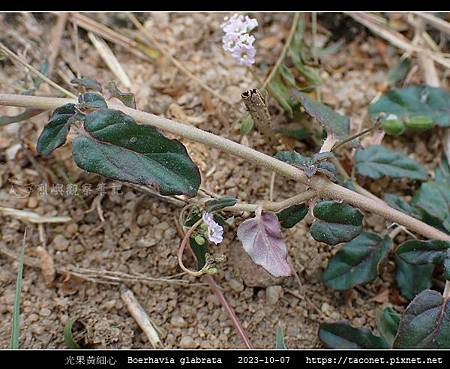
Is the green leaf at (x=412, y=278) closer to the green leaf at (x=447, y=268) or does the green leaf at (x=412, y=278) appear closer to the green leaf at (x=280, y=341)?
the green leaf at (x=447, y=268)

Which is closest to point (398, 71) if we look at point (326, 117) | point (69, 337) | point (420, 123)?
point (420, 123)

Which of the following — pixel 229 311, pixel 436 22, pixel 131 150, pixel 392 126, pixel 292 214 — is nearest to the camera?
pixel 131 150

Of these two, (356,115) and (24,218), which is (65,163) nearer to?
(24,218)

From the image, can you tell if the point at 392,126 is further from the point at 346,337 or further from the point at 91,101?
the point at 91,101

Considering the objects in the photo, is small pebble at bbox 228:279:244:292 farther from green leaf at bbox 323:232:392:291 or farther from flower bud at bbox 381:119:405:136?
flower bud at bbox 381:119:405:136

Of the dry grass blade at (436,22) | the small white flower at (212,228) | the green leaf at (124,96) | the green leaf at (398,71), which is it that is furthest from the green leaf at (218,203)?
the dry grass blade at (436,22)

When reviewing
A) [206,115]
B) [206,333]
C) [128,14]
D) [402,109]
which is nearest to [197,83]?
[206,115]

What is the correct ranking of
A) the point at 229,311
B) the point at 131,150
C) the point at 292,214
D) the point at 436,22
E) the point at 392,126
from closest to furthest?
1. the point at 131,150
2. the point at 292,214
3. the point at 229,311
4. the point at 392,126
5. the point at 436,22

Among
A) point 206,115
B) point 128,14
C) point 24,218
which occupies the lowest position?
point 24,218
